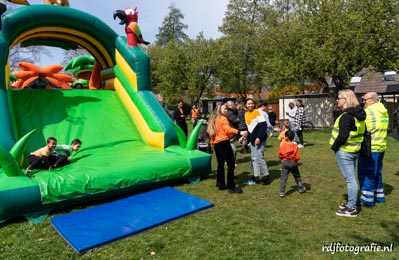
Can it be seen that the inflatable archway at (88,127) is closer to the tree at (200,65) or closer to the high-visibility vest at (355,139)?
the high-visibility vest at (355,139)

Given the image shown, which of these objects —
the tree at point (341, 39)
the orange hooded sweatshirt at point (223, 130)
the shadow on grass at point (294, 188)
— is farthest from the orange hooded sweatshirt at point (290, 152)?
the tree at point (341, 39)

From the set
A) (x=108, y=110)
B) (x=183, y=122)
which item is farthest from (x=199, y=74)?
(x=108, y=110)

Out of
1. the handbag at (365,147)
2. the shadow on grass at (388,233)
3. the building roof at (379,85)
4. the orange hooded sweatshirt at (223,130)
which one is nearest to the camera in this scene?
the shadow on grass at (388,233)

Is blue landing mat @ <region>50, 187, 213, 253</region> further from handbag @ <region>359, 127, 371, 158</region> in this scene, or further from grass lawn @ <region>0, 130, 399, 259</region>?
handbag @ <region>359, 127, 371, 158</region>

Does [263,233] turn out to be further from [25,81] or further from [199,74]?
[199,74]

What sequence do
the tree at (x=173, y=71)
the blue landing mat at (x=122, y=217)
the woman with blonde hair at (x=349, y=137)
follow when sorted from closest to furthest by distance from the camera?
the blue landing mat at (x=122, y=217)
the woman with blonde hair at (x=349, y=137)
the tree at (x=173, y=71)

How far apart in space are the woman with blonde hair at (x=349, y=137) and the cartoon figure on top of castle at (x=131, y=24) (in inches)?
209

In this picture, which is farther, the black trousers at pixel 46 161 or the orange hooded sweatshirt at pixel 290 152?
the orange hooded sweatshirt at pixel 290 152

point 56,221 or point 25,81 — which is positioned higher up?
point 25,81

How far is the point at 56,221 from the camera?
12.8 ft

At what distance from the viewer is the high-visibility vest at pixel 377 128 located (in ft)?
14.2

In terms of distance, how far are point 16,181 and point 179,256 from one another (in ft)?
8.11

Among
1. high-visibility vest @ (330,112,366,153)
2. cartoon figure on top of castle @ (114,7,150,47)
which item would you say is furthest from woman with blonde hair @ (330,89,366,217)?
cartoon figure on top of castle @ (114,7,150,47)

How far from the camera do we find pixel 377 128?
435cm
